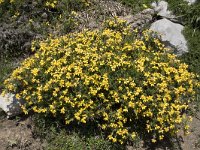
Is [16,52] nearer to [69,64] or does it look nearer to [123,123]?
[69,64]

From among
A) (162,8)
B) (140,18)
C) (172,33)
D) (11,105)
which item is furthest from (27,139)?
(162,8)

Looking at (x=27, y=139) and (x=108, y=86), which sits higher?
(x=108, y=86)

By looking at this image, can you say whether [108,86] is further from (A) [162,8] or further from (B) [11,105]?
(A) [162,8]

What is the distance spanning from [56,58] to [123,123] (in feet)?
4.35

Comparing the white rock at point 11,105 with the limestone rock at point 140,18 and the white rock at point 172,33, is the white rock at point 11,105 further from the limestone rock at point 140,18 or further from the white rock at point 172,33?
the white rock at point 172,33

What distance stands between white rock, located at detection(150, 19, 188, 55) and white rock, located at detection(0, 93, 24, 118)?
269 centimetres

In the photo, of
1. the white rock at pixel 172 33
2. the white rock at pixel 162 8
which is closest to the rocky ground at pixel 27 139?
the white rock at pixel 172 33

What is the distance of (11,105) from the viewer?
5.98 metres

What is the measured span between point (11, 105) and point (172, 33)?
3.09 m

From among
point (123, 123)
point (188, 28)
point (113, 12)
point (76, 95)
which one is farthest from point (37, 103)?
point (188, 28)

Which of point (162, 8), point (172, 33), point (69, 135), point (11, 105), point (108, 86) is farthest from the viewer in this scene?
point (162, 8)

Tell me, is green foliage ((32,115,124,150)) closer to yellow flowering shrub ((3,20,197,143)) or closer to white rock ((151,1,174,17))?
yellow flowering shrub ((3,20,197,143))

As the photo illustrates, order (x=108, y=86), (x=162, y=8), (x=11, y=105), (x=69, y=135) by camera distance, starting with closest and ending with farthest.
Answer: (x=108, y=86) < (x=69, y=135) < (x=11, y=105) < (x=162, y=8)

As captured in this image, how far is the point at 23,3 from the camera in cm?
703
